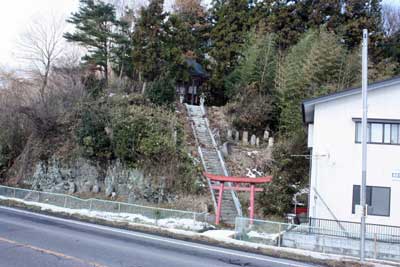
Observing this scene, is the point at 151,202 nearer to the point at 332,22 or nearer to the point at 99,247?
the point at 99,247

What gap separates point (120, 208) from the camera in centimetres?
1930

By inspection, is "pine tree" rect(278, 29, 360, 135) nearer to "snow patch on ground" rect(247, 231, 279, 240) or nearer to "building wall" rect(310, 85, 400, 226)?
"building wall" rect(310, 85, 400, 226)

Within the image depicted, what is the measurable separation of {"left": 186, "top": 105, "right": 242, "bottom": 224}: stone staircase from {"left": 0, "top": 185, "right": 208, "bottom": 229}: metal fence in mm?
2537

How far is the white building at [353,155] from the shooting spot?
17.0 metres

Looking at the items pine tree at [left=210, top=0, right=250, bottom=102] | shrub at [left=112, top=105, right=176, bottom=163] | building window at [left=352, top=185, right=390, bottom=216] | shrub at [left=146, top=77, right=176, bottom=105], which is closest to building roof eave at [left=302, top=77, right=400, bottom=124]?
building window at [left=352, top=185, right=390, bottom=216]

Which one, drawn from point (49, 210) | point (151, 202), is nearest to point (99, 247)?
point (49, 210)

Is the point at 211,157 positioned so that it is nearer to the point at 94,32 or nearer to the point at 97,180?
the point at 97,180

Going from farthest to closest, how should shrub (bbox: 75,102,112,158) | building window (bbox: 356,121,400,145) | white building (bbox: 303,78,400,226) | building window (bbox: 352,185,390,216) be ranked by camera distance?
shrub (bbox: 75,102,112,158)
building window (bbox: 356,121,400,145)
white building (bbox: 303,78,400,226)
building window (bbox: 352,185,390,216)

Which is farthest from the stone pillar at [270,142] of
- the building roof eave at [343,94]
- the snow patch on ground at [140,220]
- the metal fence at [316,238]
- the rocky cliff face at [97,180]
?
the metal fence at [316,238]

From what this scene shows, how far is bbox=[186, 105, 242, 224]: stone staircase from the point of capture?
2069 centimetres

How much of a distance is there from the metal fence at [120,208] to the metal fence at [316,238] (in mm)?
2987

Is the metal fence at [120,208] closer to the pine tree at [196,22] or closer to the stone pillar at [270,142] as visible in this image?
the stone pillar at [270,142]

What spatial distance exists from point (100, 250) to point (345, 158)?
1164 centimetres

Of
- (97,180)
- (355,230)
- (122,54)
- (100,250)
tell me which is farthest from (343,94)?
(122,54)
